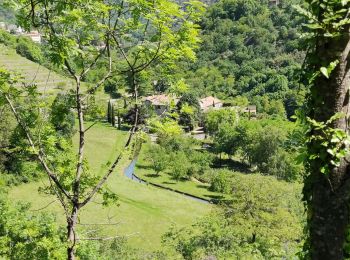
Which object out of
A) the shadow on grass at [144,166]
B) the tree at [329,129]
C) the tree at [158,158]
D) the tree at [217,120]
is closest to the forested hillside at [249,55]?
the tree at [217,120]

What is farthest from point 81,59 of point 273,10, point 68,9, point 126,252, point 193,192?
point 273,10

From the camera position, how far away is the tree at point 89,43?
4.95m

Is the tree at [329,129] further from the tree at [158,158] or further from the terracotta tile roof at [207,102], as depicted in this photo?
the terracotta tile roof at [207,102]

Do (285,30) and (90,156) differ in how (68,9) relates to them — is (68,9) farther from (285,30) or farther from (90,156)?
(285,30)

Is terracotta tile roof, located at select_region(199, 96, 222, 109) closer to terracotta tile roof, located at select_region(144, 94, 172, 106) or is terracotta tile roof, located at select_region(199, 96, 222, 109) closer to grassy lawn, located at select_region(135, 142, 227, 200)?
grassy lawn, located at select_region(135, 142, 227, 200)

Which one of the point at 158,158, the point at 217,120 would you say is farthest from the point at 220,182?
the point at 217,120

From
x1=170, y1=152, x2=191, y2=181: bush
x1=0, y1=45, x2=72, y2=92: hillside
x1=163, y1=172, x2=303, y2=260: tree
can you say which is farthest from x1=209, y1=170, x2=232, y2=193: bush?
x1=0, y1=45, x2=72, y2=92: hillside

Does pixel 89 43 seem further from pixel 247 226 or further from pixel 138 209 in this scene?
pixel 138 209

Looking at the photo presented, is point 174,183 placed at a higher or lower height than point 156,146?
lower

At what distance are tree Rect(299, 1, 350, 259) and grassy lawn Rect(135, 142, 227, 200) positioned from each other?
3017 cm

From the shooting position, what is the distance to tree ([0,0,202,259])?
4945mm

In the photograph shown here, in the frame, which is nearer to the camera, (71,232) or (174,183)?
(71,232)

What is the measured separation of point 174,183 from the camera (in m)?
36.2

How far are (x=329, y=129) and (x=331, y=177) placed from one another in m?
0.34
